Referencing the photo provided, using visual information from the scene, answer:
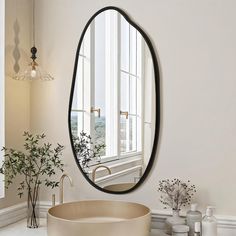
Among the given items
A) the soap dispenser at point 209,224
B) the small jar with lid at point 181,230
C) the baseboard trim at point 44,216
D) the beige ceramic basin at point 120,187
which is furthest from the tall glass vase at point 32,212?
the soap dispenser at point 209,224

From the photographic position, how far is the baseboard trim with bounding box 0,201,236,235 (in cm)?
187

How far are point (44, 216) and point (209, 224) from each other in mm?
981

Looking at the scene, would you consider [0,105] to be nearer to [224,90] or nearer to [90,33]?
[90,33]

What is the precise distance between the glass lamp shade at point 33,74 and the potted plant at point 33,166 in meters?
0.31

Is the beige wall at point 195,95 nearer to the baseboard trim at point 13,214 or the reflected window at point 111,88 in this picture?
the reflected window at point 111,88

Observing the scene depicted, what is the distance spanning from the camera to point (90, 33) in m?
2.17

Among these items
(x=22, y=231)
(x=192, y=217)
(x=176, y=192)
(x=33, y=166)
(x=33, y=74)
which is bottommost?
(x=22, y=231)

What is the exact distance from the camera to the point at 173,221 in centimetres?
188

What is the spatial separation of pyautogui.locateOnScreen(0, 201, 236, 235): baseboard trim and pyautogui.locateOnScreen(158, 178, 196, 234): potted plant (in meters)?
0.06

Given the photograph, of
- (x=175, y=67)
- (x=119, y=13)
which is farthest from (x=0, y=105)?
(x=175, y=67)

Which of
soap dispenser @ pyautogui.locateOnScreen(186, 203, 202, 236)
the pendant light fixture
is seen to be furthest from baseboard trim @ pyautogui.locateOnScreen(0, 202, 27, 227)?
soap dispenser @ pyautogui.locateOnScreen(186, 203, 202, 236)

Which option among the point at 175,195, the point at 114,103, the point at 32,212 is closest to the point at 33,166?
the point at 32,212

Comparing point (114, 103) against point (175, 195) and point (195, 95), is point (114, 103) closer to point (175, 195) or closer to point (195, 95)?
point (195, 95)

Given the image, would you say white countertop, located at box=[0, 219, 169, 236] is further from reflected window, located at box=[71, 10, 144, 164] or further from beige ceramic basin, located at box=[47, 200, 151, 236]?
reflected window, located at box=[71, 10, 144, 164]
